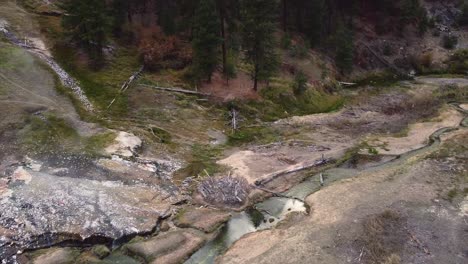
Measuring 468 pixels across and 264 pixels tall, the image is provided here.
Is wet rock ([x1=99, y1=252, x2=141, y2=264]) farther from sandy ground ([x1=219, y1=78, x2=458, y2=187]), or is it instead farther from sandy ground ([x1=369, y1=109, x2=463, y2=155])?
sandy ground ([x1=369, y1=109, x2=463, y2=155])

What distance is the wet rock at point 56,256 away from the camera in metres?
24.2

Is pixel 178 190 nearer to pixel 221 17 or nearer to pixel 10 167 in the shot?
pixel 10 167

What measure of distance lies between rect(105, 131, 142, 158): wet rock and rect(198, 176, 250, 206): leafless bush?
6.61 meters

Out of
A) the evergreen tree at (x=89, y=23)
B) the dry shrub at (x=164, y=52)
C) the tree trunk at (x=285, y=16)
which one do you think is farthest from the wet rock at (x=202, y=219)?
the tree trunk at (x=285, y=16)

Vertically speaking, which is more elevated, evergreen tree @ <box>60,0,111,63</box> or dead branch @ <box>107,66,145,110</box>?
evergreen tree @ <box>60,0,111,63</box>

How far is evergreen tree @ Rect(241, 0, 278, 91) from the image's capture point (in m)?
45.0

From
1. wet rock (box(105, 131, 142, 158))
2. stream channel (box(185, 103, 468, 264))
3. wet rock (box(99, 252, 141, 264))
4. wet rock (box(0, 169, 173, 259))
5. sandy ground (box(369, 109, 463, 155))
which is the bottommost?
stream channel (box(185, 103, 468, 264))

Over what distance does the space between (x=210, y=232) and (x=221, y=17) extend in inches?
1028

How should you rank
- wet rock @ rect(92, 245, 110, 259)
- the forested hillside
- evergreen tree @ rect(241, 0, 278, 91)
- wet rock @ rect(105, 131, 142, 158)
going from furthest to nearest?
evergreen tree @ rect(241, 0, 278, 91)
the forested hillside
wet rock @ rect(105, 131, 142, 158)
wet rock @ rect(92, 245, 110, 259)

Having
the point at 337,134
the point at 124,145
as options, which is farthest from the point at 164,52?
the point at 337,134

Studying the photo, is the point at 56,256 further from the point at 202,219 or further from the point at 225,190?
the point at 225,190

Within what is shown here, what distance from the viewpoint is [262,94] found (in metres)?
47.7

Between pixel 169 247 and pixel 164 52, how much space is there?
88.1 ft

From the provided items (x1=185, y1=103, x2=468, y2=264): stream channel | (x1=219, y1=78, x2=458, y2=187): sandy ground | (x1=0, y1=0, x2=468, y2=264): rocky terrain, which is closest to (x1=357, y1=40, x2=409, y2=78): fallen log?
(x1=219, y1=78, x2=458, y2=187): sandy ground
